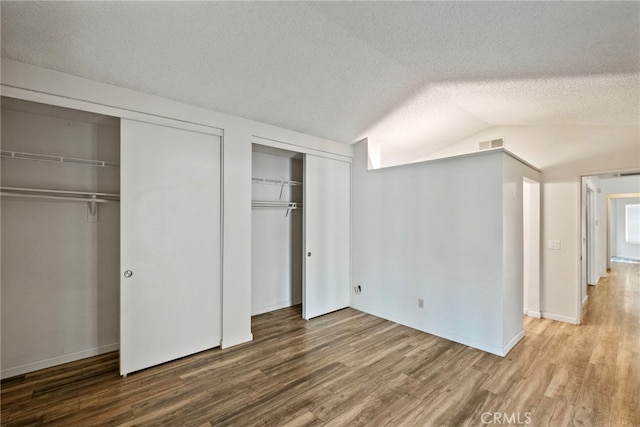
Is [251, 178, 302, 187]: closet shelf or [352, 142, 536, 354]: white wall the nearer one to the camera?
[352, 142, 536, 354]: white wall

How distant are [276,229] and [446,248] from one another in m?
2.46

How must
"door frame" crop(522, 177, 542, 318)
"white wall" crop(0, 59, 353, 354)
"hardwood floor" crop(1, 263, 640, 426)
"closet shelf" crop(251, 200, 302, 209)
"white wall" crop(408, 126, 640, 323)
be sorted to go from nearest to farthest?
"hardwood floor" crop(1, 263, 640, 426), "white wall" crop(0, 59, 353, 354), "white wall" crop(408, 126, 640, 323), "closet shelf" crop(251, 200, 302, 209), "door frame" crop(522, 177, 542, 318)

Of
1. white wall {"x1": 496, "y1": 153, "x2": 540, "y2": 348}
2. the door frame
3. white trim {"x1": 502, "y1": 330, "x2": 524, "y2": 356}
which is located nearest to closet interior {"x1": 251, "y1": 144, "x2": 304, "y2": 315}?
white wall {"x1": 496, "y1": 153, "x2": 540, "y2": 348}

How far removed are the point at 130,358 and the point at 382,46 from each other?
373 centimetres

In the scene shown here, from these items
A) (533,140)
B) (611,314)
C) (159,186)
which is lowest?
(611,314)

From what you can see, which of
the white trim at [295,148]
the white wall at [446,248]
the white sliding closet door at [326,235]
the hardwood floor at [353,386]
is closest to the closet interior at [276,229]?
the white trim at [295,148]

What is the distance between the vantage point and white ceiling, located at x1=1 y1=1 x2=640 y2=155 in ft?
6.26

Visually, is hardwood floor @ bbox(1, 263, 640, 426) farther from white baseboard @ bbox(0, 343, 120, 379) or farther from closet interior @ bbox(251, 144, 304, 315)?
closet interior @ bbox(251, 144, 304, 315)

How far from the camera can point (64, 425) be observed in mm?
1937

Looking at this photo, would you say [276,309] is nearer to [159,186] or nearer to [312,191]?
[312,191]

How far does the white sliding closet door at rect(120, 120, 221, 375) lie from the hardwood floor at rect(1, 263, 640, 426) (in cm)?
29

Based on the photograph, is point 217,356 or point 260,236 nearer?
point 217,356

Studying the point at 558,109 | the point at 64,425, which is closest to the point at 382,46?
the point at 558,109

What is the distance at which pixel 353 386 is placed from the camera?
2416 mm
